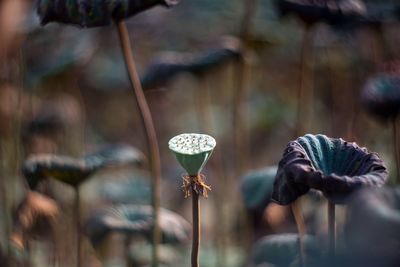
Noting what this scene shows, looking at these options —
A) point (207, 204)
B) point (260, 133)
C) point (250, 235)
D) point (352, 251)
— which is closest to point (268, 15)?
point (260, 133)

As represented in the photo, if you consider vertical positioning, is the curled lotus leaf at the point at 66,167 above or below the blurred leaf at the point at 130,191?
above

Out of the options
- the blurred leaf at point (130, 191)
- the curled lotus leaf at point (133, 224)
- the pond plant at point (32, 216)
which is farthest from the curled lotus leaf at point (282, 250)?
the blurred leaf at point (130, 191)

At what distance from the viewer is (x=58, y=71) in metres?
1.66

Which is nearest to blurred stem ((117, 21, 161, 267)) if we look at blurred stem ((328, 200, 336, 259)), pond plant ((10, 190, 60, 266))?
pond plant ((10, 190, 60, 266))

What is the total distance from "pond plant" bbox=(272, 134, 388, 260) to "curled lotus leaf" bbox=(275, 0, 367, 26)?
50 centimetres

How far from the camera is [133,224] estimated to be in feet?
4.18

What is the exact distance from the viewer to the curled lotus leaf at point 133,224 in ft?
4.09

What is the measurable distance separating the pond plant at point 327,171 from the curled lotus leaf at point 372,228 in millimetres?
14

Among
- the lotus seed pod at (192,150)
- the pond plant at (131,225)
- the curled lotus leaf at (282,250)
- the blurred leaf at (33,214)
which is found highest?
the lotus seed pod at (192,150)

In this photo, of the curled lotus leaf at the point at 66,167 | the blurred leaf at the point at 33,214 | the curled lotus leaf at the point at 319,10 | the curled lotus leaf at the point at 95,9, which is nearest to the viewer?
the curled lotus leaf at the point at 95,9

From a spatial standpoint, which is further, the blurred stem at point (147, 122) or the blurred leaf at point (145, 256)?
the blurred leaf at point (145, 256)

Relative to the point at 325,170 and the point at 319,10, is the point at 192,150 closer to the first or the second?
the point at 325,170

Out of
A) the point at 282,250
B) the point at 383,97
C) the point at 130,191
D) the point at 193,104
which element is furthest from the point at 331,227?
the point at 193,104

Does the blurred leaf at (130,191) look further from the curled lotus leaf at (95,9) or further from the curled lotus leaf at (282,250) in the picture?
the curled lotus leaf at (95,9)
